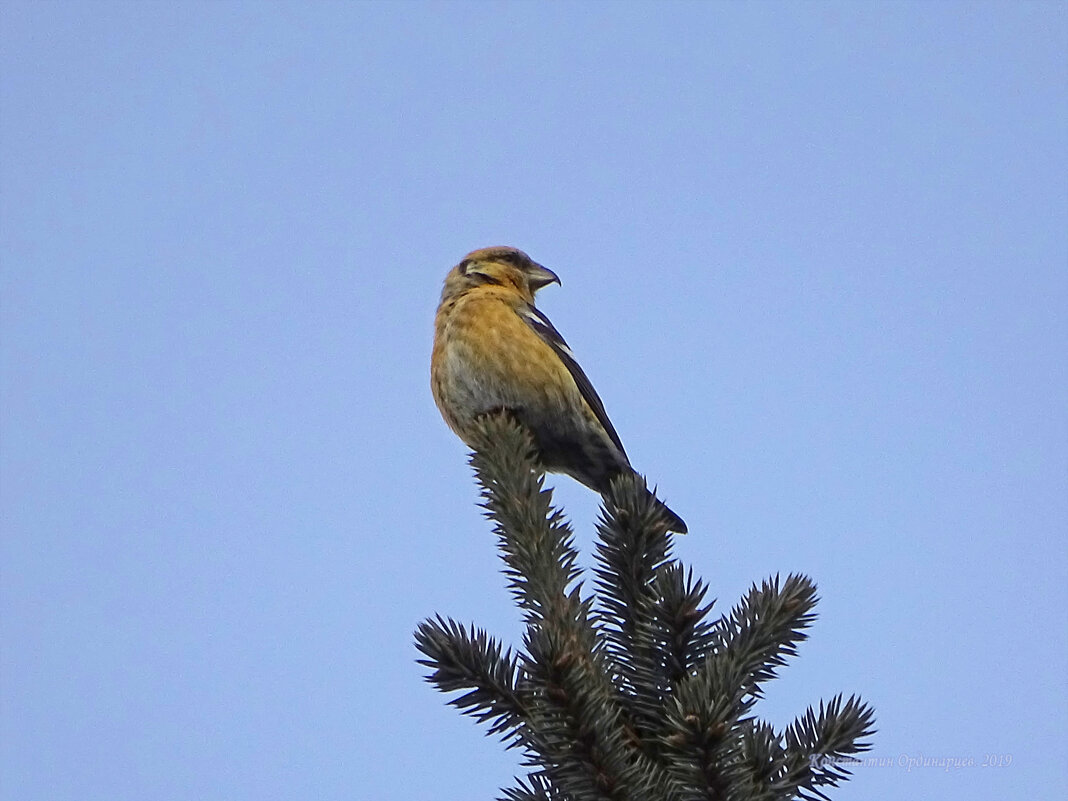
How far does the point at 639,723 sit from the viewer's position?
222 cm

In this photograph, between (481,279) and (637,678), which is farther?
(481,279)

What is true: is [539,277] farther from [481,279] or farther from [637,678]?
[637,678]

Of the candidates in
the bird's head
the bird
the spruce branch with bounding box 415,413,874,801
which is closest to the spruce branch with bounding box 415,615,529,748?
the spruce branch with bounding box 415,413,874,801

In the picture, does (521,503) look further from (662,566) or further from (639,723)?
(639,723)

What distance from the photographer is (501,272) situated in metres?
6.10

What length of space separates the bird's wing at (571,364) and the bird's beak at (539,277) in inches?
17.4

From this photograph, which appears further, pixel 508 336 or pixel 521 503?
pixel 508 336

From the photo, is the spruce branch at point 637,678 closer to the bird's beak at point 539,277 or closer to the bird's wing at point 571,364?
the bird's wing at point 571,364

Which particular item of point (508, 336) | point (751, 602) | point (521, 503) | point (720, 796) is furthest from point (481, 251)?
point (720, 796)

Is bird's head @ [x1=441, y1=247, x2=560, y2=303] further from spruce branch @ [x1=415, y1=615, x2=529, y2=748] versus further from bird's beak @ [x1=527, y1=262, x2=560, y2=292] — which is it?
spruce branch @ [x1=415, y1=615, x2=529, y2=748]

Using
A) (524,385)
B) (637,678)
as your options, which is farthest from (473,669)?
(524,385)

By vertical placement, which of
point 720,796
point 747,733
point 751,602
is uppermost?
point 751,602

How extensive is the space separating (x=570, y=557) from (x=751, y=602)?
1.45 ft

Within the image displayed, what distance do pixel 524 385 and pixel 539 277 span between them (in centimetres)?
134
